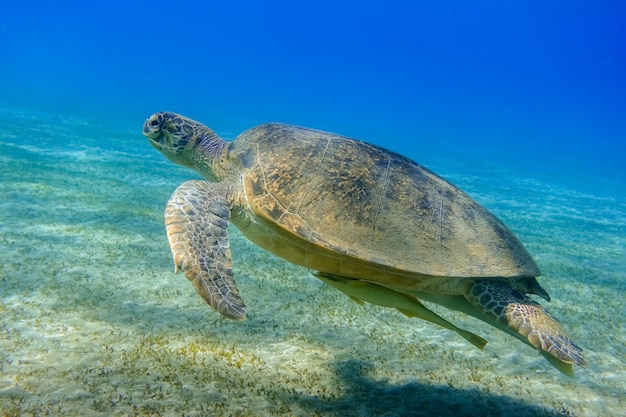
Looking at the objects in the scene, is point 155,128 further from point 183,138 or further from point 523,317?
point 523,317

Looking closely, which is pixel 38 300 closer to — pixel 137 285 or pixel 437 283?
pixel 137 285

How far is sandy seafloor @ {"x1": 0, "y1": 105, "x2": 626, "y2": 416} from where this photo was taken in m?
3.37

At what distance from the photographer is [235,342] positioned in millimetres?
4352

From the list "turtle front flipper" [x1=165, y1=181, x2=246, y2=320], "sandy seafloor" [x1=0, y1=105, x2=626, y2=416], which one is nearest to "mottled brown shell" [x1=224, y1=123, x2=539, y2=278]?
"turtle front flipper" [x1=165, y1=181, x2=246, y2=320]

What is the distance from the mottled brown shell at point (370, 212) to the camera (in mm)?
3561

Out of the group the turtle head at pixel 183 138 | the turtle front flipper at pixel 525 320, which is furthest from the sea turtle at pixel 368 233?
the turtle head at pixel 183 138

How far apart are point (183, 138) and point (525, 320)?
4.34 meters

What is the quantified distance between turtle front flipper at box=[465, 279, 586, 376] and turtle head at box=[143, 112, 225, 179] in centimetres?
343

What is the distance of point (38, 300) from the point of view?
4.60 m

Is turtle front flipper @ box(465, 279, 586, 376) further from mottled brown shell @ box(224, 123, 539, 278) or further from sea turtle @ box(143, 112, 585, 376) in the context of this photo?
mottled brown shell @ box(224, 123, 539, 278)

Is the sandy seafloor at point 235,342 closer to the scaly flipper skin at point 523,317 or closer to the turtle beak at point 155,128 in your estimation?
the scaly flipper skin at point 523,317

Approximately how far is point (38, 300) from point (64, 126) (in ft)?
70.2

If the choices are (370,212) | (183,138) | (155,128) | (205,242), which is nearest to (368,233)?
(370,212)

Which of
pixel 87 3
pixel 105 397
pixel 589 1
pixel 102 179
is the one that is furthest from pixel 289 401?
pixel 87 3
